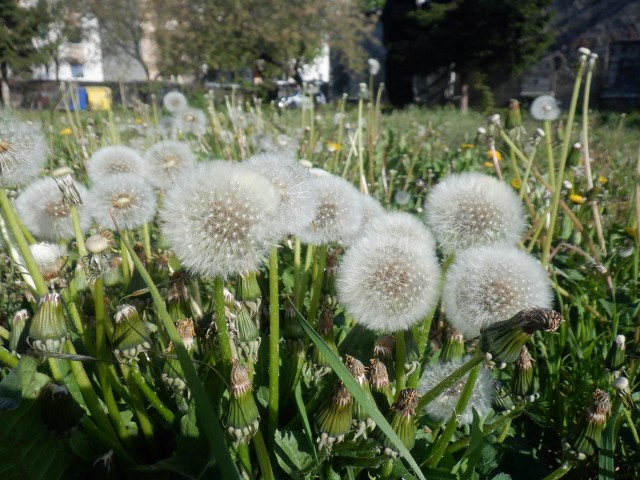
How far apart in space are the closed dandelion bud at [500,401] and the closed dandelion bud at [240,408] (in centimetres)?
72

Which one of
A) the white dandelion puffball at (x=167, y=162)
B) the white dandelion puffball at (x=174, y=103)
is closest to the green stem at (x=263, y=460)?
the white dandelion puffball at (x=167, y=162)

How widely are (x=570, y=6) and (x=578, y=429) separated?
93.8 ft

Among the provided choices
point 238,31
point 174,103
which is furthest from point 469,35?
point 174,103

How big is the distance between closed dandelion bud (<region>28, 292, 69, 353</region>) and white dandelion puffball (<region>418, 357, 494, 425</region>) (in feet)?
2.99

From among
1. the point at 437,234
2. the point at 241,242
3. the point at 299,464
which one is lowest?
the point at 299,464

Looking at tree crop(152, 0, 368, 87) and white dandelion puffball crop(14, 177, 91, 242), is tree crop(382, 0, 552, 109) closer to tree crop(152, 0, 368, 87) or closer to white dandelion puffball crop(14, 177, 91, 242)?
tree crop(152, 0, 368, 87)

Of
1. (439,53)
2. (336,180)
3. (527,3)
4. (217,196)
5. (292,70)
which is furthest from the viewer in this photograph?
(292,70)

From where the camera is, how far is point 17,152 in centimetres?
132

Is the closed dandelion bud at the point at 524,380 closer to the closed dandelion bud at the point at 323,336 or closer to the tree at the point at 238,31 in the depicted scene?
the closed dandelion bud at the point at 323,336

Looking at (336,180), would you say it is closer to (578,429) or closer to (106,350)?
(106,350)

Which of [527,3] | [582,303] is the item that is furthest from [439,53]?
[582,303]

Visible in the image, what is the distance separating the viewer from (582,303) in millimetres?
2225

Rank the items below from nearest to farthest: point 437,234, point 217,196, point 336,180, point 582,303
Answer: point 217,196
point 437,234
point 336,180
point 582,303

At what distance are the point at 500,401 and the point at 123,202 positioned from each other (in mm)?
1252
